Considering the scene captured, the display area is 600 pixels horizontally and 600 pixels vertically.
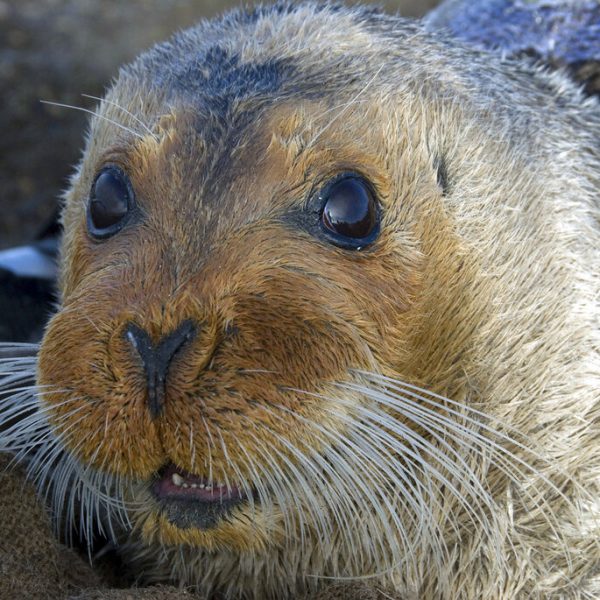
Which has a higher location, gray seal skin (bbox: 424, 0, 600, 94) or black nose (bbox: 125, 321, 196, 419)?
gray seal skin (bbox: 424, 0, 600, 94)

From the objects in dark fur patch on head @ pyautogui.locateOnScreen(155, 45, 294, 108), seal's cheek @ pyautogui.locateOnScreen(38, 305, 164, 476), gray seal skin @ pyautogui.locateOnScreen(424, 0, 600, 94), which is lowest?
seal's cheek @ pyautogui.locateOnScreen(38, 305, 164, 476)

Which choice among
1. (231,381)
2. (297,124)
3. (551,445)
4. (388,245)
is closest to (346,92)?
(297,124)

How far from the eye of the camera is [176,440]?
251 cm

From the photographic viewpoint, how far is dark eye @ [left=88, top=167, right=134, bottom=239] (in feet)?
9.72

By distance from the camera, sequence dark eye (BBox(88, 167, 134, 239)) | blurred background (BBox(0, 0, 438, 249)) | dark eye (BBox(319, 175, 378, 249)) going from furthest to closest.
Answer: blurred background (BBox(0, 0, 438, 249)) → dark eye (BBox(88, 167, 134, 239)) → dark eye (BBox(319, 175, 378, 249))

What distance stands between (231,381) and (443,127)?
1.22m

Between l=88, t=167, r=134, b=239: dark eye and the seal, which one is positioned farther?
l=88, t=167, r=134, b=239: dark eye

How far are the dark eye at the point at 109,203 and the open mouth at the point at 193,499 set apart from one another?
2.52ft

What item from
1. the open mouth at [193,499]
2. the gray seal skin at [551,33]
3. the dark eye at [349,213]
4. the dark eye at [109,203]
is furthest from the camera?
the gray seal skin at [551,33]

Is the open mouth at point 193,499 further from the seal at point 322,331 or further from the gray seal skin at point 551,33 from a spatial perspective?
the gray seal skin at point 551,33

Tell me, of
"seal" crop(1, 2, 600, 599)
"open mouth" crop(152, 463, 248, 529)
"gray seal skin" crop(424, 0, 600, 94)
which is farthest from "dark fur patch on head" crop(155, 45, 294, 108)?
"gray seal skin" crop(424, 0, 600, 94)

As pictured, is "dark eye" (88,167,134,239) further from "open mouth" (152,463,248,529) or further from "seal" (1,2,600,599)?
"open mouth" (152,463,248,529)

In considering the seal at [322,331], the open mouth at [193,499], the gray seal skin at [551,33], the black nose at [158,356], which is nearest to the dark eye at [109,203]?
the seal at [322,331]

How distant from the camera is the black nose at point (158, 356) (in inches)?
98.0
